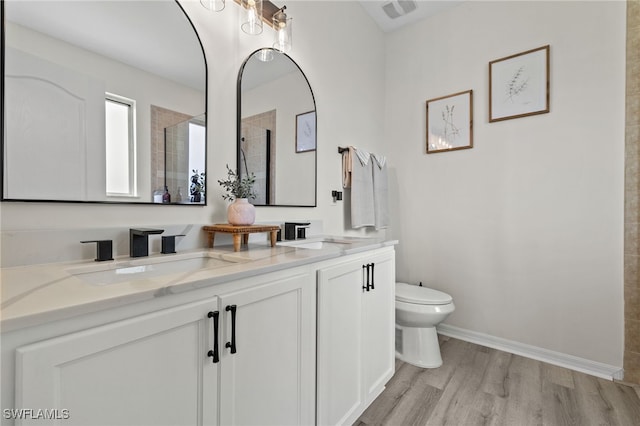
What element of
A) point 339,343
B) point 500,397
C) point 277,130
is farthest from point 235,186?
point 500,397

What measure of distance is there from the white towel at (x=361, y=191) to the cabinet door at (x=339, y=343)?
0.82 m

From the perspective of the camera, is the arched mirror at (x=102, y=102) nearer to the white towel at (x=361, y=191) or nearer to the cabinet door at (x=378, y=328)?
the cabinet door at (x=378, y=328)

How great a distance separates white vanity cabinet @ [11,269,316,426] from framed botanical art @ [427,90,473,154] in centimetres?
186

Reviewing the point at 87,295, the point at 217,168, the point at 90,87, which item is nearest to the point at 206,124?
the point at 217,168

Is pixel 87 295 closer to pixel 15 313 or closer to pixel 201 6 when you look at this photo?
pixel 15 313

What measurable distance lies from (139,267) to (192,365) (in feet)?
1.38

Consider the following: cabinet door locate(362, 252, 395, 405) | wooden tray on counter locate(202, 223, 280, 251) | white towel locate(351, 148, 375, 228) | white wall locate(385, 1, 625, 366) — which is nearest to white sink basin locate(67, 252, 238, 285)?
wooden tray on counter locate(202, 223, 280, 251)

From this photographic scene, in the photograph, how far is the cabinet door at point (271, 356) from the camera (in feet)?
2.66

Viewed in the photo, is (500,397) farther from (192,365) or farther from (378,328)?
(192,365)

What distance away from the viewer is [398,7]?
2.32 m

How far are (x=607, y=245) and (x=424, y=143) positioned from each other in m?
1.39

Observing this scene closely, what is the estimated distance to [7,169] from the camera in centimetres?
84

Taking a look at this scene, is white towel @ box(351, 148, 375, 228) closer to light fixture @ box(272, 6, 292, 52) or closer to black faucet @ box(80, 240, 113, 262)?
light fixture @ box(272, 6, 292, 52)

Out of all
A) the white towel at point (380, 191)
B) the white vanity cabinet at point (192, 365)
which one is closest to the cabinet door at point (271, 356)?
the white vanity cabinet at point (192, 365)
